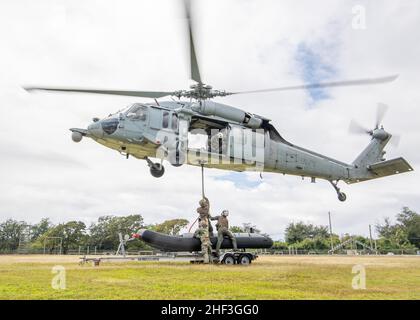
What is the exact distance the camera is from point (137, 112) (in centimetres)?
1636

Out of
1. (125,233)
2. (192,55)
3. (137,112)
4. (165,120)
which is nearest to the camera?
(192,55)

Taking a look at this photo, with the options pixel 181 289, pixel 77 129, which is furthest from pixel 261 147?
pixel 181 289

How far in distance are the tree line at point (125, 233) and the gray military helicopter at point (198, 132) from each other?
23985mm

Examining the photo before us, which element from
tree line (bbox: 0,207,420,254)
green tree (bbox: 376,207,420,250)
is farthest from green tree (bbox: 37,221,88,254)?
green tree (bbox: 376,207,420,250)

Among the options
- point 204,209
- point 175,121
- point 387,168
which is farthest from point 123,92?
point 387,168

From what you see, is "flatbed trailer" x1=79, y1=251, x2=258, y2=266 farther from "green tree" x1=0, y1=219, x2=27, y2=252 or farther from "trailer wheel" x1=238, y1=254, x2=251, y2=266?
"green tree" x1=0, y1=219, x2=27, y2=252

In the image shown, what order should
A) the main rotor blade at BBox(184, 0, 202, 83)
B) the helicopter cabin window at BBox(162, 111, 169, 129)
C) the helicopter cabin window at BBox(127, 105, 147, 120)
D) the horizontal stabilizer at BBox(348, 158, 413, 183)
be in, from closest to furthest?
the main rotor blade at BBox(184, 0, 202, 83), the helicopter cabin window at BBox(127, 105, 147, 120), the helicopter cabin window at BBox(162, 111, 169, 129), the horizontal stabilizer at BBox(348, 158, 413, 183)

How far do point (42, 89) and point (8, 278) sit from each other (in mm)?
7078

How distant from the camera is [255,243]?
52.4 ft

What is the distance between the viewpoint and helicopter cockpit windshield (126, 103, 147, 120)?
1620 cm

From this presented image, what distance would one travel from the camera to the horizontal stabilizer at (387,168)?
19812mm

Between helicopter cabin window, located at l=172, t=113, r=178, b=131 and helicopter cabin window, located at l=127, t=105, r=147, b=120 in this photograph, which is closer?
helicopter cabin window, located at l=127, t=105, r=147, b=120

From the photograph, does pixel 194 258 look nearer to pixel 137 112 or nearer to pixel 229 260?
pixel 229 260
